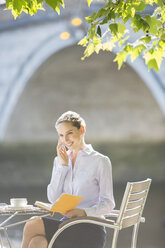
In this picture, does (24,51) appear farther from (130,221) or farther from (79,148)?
(130,221)

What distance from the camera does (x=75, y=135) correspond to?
135 inches

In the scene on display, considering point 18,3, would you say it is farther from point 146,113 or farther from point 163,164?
point 163,164

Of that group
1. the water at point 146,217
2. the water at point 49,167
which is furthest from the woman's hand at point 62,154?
the water at point 49,167

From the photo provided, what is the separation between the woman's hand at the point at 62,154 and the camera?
11.1 feet

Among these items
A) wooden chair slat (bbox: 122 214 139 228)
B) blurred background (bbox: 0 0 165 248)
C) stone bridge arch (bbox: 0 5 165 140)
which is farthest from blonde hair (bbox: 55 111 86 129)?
stone bridge arch (bbox: 0 5 165 140)

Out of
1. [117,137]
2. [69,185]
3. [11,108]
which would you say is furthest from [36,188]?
[69,185]

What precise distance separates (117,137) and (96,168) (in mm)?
10893

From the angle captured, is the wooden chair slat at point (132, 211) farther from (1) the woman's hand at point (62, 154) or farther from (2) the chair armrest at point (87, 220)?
(1) the woman's hand at point (62, 154)

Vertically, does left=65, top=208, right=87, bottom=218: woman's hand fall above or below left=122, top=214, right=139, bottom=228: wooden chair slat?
above

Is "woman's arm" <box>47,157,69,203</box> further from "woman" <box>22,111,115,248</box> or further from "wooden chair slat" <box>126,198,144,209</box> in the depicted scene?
"wooden chair slat" <box>126,198,144,209</box>

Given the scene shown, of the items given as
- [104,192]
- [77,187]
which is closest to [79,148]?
[77,187]

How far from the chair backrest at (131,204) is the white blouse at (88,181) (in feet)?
0.35

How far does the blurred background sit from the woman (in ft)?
23.4

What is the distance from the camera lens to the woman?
10.7 ft
